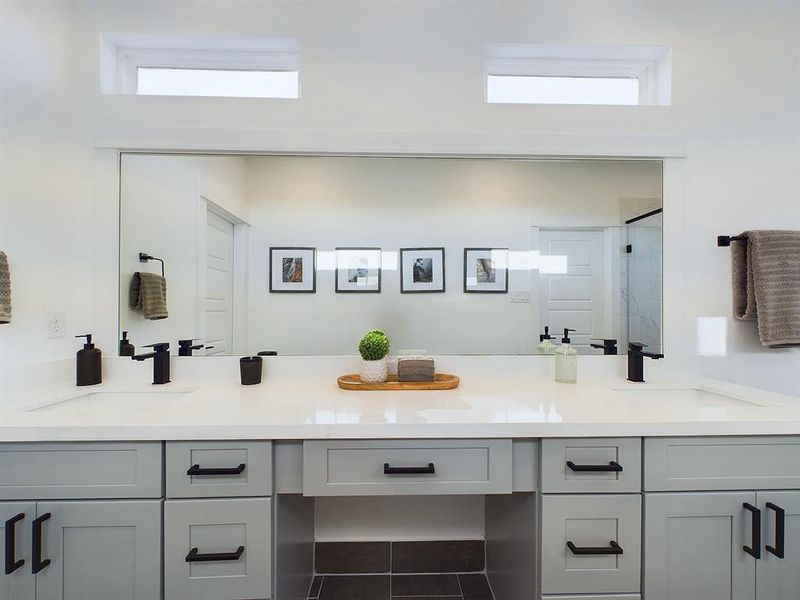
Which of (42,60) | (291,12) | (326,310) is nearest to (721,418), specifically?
(326,310)

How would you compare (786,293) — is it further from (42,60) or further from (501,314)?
(42,60)

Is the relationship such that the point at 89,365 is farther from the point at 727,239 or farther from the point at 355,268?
the point at 727,239

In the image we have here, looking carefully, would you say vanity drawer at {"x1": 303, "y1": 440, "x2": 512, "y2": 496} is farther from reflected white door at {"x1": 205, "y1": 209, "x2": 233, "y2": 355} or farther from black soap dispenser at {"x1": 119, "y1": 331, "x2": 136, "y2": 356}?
black soap dispenser at {"x1": 119, "y1": 331, "x2": 136, "y2": 356}

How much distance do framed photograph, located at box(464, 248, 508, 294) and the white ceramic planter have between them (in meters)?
0.51

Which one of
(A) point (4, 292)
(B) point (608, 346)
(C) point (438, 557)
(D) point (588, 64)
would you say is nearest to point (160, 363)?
(A) point (4, 292)

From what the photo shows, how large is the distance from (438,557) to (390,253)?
1.39m

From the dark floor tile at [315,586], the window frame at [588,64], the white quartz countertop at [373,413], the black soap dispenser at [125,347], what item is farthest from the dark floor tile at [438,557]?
the window frame at [588,64]

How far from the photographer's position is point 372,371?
5.06ft

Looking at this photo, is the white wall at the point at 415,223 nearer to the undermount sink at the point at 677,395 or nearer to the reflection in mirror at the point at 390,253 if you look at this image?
the reflection in mirror at the point at 390,253

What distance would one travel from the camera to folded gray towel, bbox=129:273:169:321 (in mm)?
1662

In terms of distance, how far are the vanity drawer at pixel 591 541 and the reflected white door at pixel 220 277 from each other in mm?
1389

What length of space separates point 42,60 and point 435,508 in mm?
2457

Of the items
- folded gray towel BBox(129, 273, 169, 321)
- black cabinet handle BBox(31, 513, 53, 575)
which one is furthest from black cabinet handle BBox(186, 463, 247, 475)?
folded gray towel BBox(129, 273, 169, 321)

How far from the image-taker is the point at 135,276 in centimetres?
167
